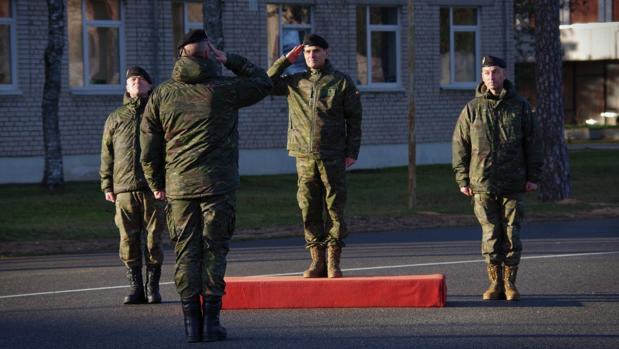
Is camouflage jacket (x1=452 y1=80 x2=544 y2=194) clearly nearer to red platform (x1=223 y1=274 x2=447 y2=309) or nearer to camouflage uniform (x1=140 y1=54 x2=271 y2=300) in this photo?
red platform (x1=223 y1=274 x2=447 y2=309)

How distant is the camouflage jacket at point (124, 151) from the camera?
11180mm

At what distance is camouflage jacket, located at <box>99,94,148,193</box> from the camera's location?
1118 centimetres

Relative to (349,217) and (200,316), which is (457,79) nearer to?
(349,217)

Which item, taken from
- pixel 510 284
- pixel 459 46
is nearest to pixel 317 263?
pixel 510 284

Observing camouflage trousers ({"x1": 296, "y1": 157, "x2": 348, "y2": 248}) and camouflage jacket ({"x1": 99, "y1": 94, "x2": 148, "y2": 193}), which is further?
camouflage trousers ({"x1": 296, "y1": 157, "x2": 348, "y2": 248})

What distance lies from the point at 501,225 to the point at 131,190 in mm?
3175

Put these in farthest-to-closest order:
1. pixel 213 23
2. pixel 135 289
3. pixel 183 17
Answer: pixel 183 17 → pixel 213 23 → pixel 135 289

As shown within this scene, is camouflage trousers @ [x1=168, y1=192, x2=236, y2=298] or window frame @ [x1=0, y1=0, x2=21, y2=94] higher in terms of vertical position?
window frame @ [x1=0, y1=0, x2=21, y2=94]

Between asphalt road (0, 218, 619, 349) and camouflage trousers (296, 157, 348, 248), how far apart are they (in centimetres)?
96

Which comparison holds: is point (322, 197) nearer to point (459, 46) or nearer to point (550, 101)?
point (550, 101)

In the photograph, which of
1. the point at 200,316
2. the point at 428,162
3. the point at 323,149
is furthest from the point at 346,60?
the point at 200,316

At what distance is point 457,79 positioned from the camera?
110 ft

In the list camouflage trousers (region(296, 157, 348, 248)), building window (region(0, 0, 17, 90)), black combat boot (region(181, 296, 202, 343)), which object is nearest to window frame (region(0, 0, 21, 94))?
building window (region(0, 0, 17, 90))

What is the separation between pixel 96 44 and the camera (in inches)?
1113
